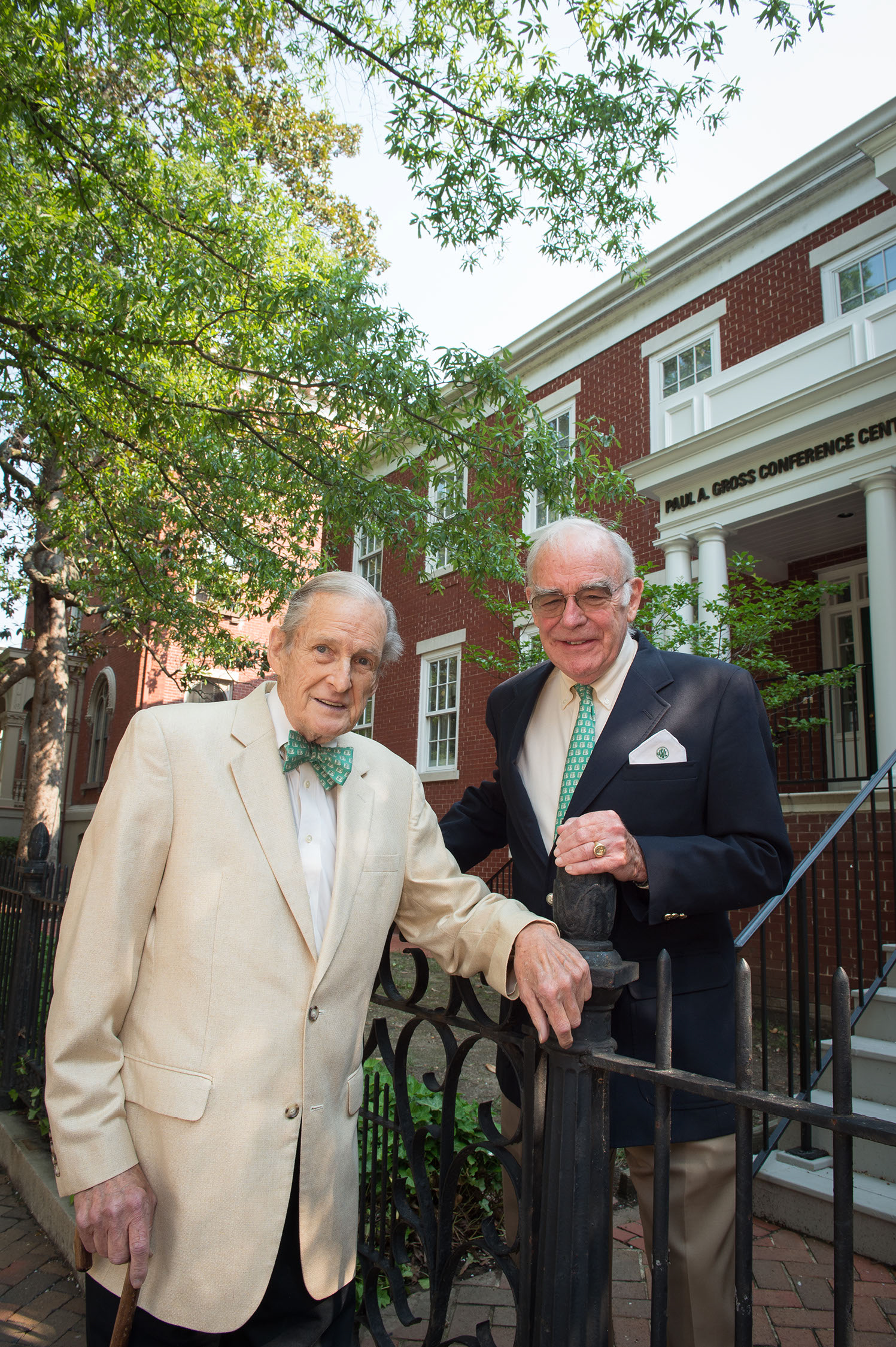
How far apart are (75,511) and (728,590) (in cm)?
754

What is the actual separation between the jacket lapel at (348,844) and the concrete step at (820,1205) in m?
2.64

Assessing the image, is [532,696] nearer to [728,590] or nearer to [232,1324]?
[232,1324]

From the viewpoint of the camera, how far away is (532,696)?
2.27 m

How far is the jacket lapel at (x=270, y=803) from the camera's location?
1.67m

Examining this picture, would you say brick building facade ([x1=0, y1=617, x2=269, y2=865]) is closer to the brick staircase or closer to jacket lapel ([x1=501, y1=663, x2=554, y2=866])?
the brick staircase

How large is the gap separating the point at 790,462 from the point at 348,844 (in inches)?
309

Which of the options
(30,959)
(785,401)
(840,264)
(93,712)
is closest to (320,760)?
(30,959)

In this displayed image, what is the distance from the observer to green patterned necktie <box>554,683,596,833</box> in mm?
2016

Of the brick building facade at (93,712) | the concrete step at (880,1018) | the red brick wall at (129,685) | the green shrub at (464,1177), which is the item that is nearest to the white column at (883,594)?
the concrete step at (880,1018)

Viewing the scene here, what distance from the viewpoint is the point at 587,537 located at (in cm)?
210

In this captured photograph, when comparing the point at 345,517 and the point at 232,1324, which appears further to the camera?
the point at 345,517

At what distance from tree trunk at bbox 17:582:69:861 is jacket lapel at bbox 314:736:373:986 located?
12.2m

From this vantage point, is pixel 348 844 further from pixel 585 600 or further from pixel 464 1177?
pixel 464 1177

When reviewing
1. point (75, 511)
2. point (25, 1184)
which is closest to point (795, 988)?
point (25, 1184)
